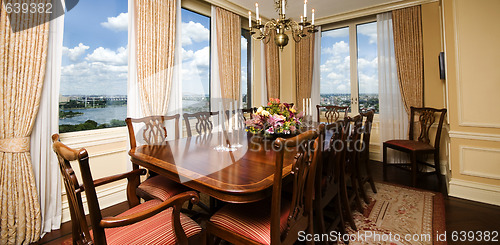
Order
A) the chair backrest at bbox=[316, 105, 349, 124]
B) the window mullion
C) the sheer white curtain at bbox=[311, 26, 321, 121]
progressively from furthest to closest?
the sheer white curtain at bbox=[311, 26, 321, 121]
the window mullion
the chair backrest at bbox=[316, 105, 349, 124]

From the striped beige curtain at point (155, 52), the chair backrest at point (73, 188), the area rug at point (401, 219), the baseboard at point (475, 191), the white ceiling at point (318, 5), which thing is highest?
the white ceiling at point (318, 5)

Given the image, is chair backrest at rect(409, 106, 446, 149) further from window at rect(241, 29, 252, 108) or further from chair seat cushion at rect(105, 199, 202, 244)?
chair seat cushion at rect(105, 199, 202, 244)

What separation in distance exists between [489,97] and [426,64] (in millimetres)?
1338

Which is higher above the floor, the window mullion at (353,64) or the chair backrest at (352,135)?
the window mullion at (353,64)

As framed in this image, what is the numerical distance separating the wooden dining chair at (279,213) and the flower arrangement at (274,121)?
2.50ft

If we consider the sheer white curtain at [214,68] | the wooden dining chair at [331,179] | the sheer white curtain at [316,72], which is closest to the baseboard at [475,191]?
the wooden dining chair at [331,179]

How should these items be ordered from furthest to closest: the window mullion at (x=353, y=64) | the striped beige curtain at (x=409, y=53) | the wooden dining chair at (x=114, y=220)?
the window mullion at (x=353, y=64) < the striped beige curtain at (x=409, y=53) < the wooden dining chair at (x=114, y=220)

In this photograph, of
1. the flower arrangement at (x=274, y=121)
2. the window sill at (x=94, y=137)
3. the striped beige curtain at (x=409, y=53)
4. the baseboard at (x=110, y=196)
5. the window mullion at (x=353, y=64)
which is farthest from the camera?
the window mullion at (x=353, y=64)

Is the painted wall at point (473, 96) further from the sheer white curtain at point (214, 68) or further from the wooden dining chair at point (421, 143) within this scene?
the sheer white curtain at point (214, 68)

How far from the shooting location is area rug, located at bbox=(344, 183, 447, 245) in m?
1.93

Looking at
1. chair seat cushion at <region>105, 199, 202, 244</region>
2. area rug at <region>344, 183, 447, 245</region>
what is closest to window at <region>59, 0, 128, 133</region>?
chair seat cushion at <region>105, 199, 202, 244</region>

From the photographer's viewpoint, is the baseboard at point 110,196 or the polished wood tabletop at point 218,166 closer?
the polished wood tabletop at point 218,166

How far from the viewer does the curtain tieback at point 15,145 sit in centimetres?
186

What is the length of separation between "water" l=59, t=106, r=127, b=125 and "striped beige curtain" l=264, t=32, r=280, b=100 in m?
2.79
